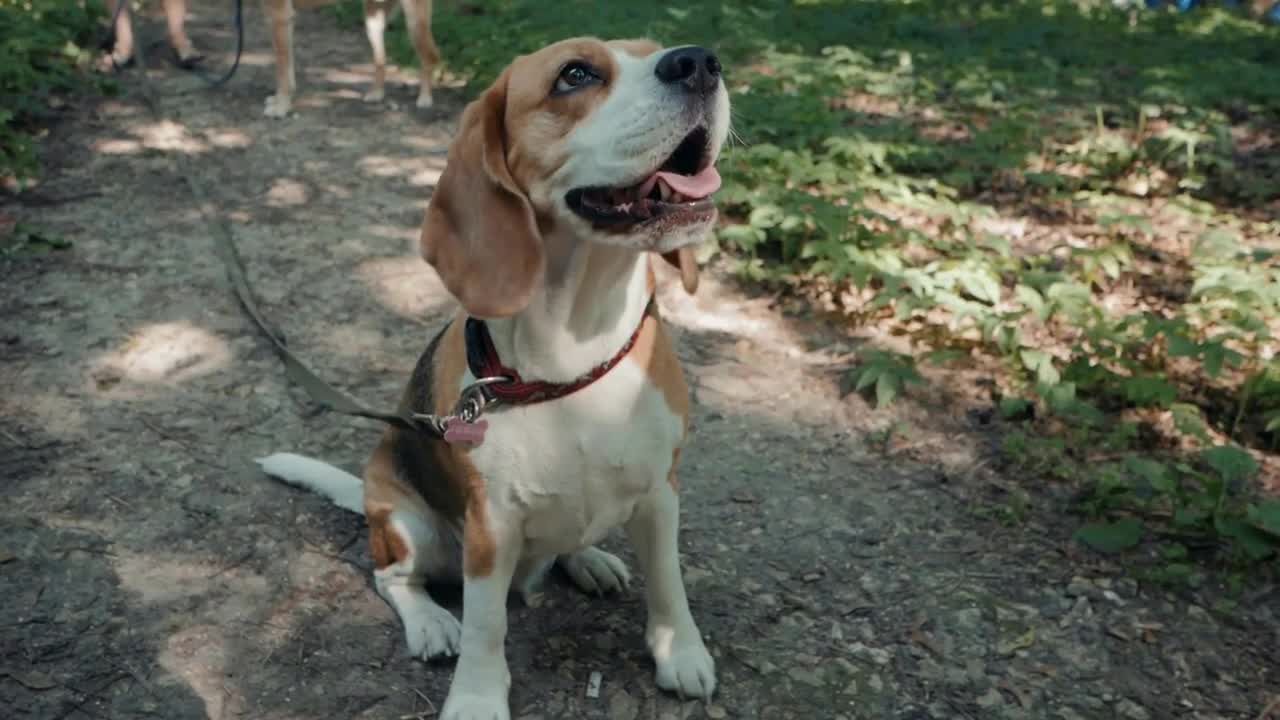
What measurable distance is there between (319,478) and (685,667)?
1562mm

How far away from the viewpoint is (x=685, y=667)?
2844 mm

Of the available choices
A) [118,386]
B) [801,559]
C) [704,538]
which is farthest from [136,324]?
[801,559]

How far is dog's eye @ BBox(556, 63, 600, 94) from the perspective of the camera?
236cm

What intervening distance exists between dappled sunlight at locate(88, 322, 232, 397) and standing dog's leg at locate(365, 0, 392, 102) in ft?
14.9

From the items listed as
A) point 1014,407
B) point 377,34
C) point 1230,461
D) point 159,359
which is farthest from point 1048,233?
point 377,34

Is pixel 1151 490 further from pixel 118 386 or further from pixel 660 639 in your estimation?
pixel 118 386

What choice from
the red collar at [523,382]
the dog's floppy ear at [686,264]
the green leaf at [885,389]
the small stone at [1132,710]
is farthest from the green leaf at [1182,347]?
the red collar at [523,382]

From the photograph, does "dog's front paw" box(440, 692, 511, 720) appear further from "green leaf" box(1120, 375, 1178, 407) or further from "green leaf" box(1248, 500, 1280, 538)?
"green leaf" box(1120, 375, 1178, 407)

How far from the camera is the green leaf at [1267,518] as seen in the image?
308 centimetres

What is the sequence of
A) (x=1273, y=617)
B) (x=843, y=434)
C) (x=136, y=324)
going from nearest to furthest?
(x=1273, y=617) → (x=843, y=434) → (x=136, y=324)

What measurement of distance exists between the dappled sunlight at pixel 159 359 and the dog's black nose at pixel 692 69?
10.4 ft

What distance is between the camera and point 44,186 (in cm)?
657

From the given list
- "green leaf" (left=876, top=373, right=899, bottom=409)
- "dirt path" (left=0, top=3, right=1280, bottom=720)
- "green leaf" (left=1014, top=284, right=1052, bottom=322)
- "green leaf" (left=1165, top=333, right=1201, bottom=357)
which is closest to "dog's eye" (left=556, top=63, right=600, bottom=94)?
"dirt path" (left=0, top=3, right=1280, bottom=720)

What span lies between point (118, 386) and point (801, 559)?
2977 mm
